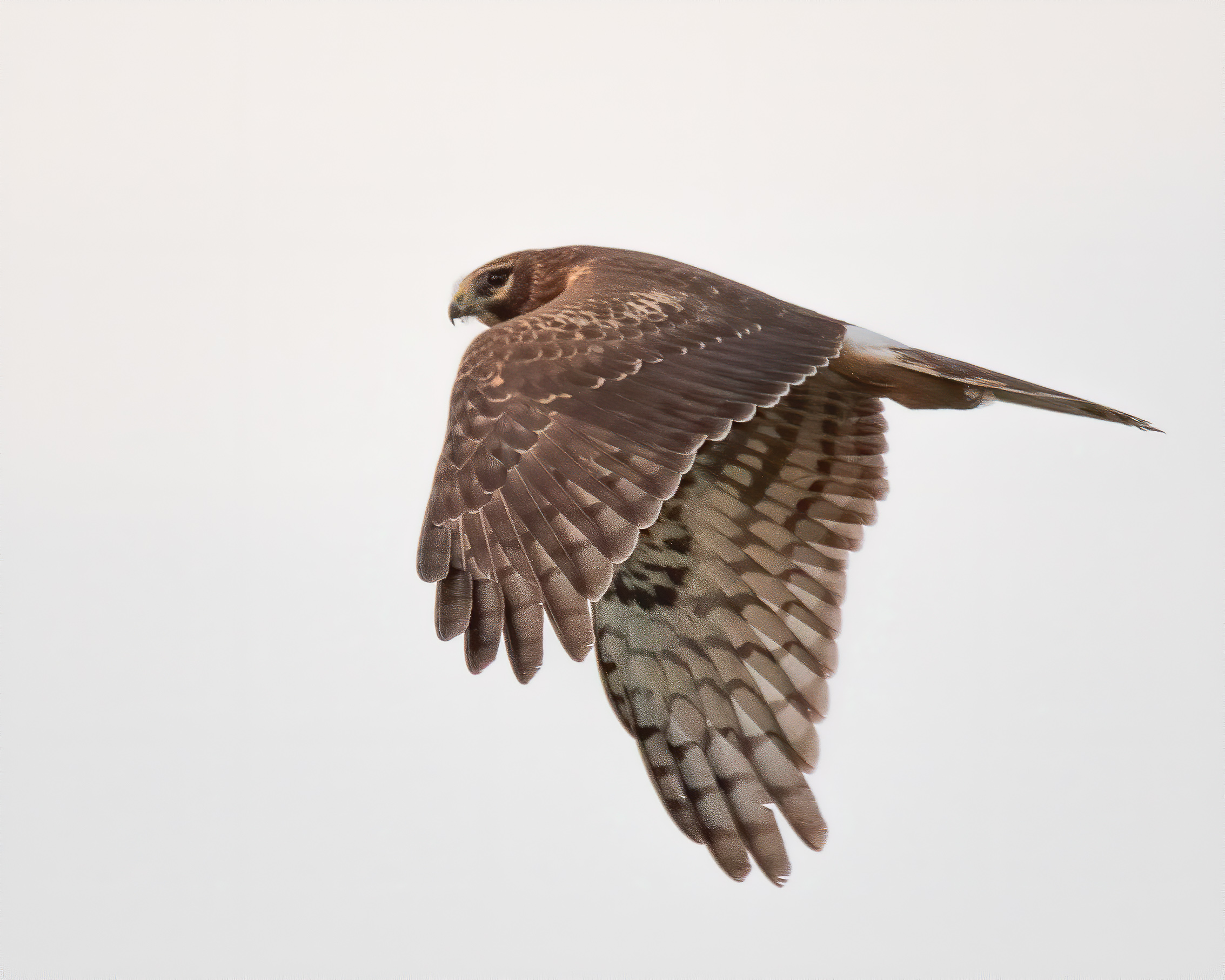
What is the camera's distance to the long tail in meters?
3.64

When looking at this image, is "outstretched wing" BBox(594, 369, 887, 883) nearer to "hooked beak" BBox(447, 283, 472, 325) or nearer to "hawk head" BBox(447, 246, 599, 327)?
"hawk head" BBox(447, 246, 599, 327)

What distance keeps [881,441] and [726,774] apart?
3.43ft

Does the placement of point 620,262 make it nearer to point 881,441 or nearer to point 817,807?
point 881,441

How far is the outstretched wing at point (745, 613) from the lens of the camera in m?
3.84

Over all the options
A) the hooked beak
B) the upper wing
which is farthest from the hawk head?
the upper wing

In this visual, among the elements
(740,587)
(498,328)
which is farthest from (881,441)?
(498,328)

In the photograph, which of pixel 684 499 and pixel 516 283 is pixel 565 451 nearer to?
pixel 684 499

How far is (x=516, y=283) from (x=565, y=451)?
1.64m

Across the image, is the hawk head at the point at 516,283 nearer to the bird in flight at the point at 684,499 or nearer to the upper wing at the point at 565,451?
the bird in flight at the point at 684,499

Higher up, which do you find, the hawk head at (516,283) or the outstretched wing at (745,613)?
the hawk head at (516,283)

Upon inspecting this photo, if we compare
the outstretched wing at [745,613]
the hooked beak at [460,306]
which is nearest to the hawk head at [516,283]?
the hooked beak at [460,306]

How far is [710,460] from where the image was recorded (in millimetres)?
4086

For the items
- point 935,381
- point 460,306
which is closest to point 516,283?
point 460,306

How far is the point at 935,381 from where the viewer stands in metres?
3.81
